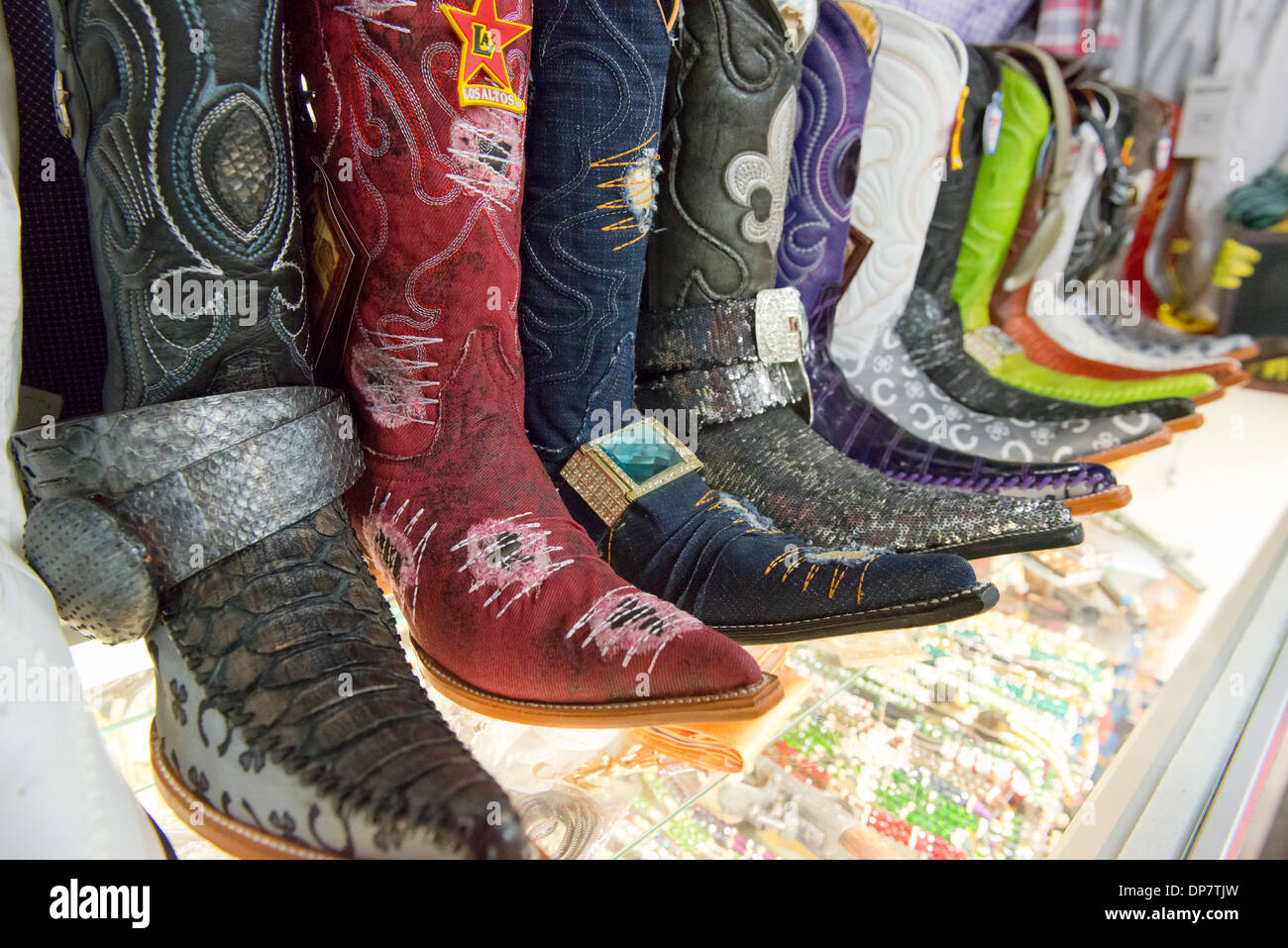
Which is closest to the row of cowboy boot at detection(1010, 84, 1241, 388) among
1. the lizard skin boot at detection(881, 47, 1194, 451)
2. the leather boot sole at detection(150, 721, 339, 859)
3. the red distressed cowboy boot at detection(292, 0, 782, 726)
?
the lizard skin boot at detection(881, 47, 1194, 451)

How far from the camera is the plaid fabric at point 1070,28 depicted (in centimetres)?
209

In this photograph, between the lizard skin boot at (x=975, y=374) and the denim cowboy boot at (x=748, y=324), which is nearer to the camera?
the denim cowboy boot at (x=748, y=324)

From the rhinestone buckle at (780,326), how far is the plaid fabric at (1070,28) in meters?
1.58

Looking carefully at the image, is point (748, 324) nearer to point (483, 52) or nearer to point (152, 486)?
point (483, 52)

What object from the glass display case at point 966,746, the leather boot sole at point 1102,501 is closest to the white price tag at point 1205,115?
the glass display case at point 966,746

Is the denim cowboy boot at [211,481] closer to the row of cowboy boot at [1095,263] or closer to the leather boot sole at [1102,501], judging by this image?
the leather boot sole at [1102,501]

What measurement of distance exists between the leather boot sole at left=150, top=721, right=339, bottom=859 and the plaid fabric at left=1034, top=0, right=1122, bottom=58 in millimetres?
2428

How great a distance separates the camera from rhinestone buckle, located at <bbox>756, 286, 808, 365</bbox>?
1057mm

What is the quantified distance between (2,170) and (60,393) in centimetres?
24

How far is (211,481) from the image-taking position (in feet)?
1.95
